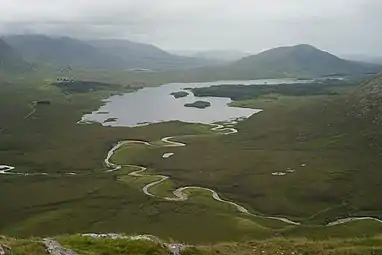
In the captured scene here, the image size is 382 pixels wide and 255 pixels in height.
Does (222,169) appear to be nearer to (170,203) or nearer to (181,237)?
(170,203)

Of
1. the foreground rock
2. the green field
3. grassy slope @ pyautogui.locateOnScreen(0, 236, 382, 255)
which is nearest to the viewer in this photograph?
the foreground rock

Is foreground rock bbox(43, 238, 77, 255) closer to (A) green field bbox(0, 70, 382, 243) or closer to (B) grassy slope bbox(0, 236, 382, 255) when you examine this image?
(B) grassy slope bbox(0, 236, 382, 255)

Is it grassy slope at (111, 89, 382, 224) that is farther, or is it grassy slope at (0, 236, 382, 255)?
grassy slope at (111, 89, 382, 224)

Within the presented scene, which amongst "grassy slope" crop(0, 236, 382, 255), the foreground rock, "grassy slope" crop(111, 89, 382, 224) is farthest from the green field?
the foreground rock

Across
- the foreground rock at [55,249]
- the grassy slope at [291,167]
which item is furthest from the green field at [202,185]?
the foreground rock at [55,249]

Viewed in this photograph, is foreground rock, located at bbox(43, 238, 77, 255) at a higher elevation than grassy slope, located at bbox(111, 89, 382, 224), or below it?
higher

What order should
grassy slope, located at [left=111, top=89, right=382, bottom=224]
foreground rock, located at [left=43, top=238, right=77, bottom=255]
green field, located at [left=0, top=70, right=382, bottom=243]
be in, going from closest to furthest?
1. foreground rock, located at [left=43, top=238, right=77, bottom=255]
2. green field, located at [left=0, top=70, right=382, bottom=243]
3. grassy slope, located at [left=111, top=89, right=382, bottom=224]

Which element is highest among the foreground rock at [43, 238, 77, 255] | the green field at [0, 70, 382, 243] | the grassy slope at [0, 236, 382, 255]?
the foreground rock at [43, 238, 77, 255]

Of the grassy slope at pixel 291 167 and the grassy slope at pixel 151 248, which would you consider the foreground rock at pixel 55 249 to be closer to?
the grassy slope at pixel 151 248

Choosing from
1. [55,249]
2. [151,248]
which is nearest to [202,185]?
[151,248]

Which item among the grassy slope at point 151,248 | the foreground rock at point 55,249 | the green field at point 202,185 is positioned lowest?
the green field at point 202,185
